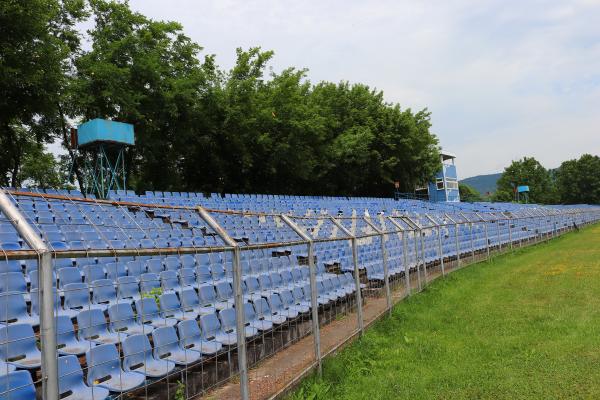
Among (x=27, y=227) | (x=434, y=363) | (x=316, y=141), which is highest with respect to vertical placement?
(x=316, y=141)

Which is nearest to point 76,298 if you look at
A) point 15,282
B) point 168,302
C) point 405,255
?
point 15,282

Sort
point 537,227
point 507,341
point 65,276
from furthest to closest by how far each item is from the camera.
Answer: point 537,227, point 507,341, point 65,276

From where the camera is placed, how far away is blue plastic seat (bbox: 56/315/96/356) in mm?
3824

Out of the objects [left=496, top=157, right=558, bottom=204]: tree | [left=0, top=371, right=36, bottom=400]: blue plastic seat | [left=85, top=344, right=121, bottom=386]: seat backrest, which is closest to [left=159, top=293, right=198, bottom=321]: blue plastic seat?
[left=85, top=344, right=121, bottom=386]: seat backrest

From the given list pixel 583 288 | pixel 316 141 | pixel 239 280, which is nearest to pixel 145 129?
pixel 316 141

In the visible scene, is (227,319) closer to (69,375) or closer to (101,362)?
(101,362)

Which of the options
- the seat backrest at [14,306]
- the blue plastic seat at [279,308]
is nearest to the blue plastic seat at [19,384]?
the seat backrest at [14,306]

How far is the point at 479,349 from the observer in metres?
6.13

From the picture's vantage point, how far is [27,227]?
7.35ft

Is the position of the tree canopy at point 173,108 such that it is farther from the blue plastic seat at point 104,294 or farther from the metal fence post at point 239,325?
the metal fence post at point 239,325

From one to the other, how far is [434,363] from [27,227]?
492 centimetres

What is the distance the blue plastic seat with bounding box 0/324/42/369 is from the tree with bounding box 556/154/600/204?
8799cm

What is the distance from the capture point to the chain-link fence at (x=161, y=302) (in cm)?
299

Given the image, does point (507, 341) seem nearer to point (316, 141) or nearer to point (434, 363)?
point (434, 363)
